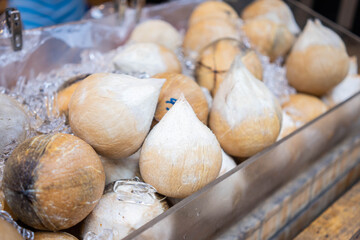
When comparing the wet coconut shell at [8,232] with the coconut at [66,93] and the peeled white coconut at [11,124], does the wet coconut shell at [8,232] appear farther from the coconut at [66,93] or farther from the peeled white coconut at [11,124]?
the coconut at [66,93]

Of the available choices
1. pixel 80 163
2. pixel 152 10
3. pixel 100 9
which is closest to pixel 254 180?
pixel 80 163

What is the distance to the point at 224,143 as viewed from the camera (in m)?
0.80

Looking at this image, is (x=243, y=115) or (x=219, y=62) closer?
(x=243, y=115)

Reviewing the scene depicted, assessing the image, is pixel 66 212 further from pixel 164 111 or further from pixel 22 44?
pixel 22 44

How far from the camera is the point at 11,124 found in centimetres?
68

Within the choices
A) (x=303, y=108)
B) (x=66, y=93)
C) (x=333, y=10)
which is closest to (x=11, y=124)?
(x=66, y=93)

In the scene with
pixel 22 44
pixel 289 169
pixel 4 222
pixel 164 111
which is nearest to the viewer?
pixel 4 222

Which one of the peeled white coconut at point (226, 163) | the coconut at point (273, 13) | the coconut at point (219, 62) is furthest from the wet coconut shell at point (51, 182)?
the coconut at point (273, 13)

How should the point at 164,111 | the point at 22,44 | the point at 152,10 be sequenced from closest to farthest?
1. the point at 164,111
2. the point at 22,44
3. the point at 152,10

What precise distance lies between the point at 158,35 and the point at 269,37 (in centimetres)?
36

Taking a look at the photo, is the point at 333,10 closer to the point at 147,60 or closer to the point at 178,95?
the point at 147,60

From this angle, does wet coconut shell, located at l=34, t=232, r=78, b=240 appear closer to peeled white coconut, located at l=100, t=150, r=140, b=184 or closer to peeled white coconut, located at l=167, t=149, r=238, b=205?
peeled white coconut, located at l=100, t=150, r=140, b=184

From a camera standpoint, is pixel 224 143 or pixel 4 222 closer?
pixel 4 222

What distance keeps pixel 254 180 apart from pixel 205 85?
0.31 meters
